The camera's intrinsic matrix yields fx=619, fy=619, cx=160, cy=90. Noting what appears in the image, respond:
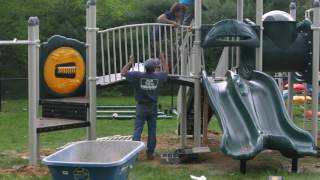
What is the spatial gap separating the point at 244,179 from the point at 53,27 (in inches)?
927

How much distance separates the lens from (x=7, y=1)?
1134 inches

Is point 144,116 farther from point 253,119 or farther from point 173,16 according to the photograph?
point 173,16

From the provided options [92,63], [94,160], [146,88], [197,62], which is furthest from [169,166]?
[94,160]

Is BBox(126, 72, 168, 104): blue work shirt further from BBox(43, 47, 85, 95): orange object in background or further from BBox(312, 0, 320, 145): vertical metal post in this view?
BBox(312, 0, 320, 145): vertical metal post

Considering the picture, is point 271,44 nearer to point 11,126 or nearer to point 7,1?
point 11,126

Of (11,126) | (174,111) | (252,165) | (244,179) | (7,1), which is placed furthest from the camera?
(7,1)

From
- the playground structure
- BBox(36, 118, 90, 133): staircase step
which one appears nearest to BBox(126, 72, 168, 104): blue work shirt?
the playground structure

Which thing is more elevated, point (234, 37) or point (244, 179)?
point (234, 37)

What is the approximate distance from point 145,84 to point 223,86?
1336mm

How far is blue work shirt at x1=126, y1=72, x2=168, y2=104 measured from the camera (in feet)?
32.1

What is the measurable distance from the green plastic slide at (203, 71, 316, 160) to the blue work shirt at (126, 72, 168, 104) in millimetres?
796

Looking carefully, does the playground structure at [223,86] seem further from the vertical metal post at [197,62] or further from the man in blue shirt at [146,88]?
the man in blue shirt at [146,88]

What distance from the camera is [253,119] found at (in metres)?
9.18

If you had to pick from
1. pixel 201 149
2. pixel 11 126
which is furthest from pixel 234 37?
pixel 11 126
